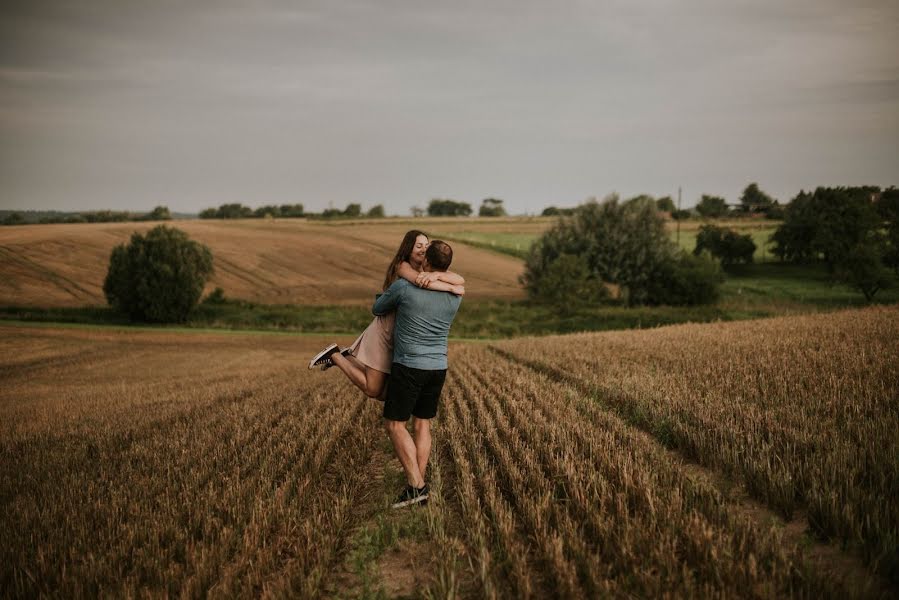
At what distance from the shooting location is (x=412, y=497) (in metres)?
5.25

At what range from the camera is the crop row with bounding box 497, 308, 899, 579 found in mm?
4184

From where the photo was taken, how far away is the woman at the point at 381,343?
17.2 feet

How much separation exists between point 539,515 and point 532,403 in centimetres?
455

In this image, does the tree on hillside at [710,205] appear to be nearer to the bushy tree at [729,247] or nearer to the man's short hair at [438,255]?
the bushy tree at [729,247]

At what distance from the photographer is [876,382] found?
7.77 m

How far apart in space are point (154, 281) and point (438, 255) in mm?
38743

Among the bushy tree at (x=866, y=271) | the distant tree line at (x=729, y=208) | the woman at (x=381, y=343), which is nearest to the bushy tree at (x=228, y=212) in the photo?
the distant tree line at (x=729, y=208)

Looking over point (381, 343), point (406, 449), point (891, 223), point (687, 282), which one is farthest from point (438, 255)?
point (891, 223)

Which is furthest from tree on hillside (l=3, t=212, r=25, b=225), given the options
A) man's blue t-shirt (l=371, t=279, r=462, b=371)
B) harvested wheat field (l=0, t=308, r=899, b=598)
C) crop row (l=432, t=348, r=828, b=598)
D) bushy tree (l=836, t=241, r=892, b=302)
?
bushy tree (l=836, t=241, r=892, b=302)

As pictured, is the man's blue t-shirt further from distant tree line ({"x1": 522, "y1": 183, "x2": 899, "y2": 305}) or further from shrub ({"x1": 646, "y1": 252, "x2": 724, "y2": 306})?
shrub ({"x1": 646, "y1": 252, "x2": 724, "y2": 306})

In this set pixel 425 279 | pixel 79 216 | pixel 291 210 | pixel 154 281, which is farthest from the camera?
pixel 291 210

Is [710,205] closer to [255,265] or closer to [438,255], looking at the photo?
[255,265]

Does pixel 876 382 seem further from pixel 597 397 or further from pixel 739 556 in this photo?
pixel 739 556

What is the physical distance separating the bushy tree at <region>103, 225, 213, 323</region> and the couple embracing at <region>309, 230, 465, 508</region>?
37.5 metres
